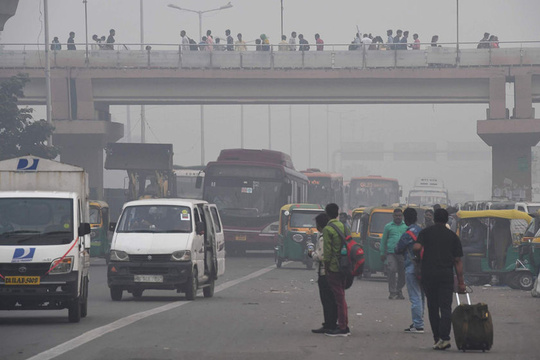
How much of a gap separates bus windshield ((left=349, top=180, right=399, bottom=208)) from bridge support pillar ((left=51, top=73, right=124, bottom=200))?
16161 mm

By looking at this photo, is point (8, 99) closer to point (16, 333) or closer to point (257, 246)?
point (257, 246)

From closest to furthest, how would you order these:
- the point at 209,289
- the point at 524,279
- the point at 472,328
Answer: the point at 472,328
the point at 209,289
the point at 524,279

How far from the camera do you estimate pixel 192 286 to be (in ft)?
66.7

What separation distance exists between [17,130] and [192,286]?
1300 inches

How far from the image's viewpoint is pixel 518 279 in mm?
25656

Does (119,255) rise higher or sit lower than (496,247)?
higher

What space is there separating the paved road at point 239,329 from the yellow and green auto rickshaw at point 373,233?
459 cm

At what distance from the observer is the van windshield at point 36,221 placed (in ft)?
52.2

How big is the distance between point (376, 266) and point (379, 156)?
121 metres

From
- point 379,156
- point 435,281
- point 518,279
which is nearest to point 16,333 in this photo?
point 435,281

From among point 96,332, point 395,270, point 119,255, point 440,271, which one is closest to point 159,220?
point 119,255

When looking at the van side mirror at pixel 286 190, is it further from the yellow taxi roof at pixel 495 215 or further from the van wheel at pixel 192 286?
the van wheel at pixel 192 286

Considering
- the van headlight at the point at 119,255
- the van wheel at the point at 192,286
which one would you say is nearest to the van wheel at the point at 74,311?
the van headlight at the point at 119,255

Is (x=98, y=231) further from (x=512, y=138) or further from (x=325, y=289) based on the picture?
(x=512, y=138)
